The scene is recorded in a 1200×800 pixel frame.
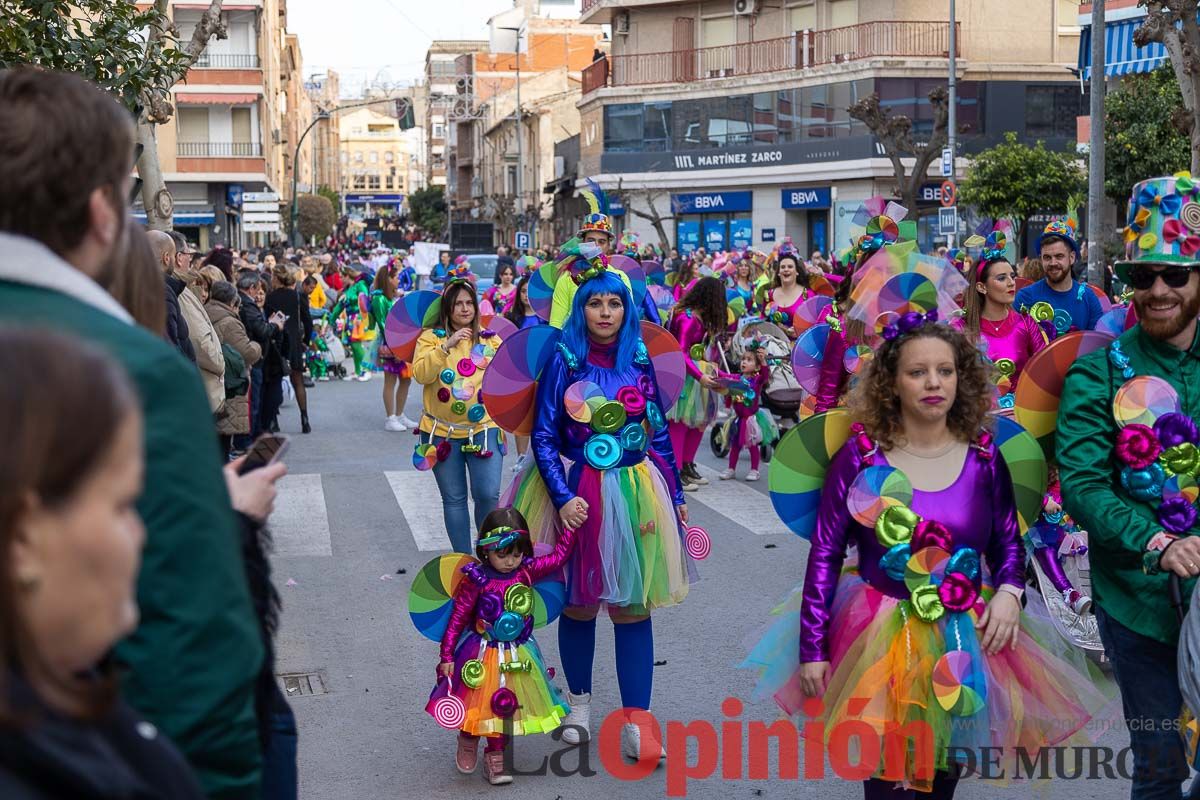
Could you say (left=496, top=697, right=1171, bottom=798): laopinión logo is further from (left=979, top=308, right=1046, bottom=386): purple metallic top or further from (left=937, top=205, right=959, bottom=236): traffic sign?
(left=937, top=205, right=959, bottom=236): traffic sign

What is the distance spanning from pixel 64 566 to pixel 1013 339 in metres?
6.68

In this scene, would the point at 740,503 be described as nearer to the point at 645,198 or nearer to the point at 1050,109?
the point at 1050,109

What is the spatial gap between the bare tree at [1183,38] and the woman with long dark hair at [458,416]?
819 centimetres

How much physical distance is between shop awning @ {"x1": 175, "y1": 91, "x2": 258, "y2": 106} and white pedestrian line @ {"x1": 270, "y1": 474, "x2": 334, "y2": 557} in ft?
132

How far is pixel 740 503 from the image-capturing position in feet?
38.5

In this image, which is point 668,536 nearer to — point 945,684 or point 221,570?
point 945,684

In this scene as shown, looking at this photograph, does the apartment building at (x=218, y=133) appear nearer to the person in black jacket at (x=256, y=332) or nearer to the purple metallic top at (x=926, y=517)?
the person in black jacket at (x=256, y=332)

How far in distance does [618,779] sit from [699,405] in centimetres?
707

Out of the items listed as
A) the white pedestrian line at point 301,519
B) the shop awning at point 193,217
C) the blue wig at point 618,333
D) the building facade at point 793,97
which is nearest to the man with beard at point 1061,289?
the blue wig at point 618,333

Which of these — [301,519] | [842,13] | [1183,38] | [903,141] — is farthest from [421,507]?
[842,13]

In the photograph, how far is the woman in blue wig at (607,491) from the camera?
18.5 feet

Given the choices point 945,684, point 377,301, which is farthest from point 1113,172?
point 945,684

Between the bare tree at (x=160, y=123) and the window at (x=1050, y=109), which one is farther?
the window at (x=1050, y=109)

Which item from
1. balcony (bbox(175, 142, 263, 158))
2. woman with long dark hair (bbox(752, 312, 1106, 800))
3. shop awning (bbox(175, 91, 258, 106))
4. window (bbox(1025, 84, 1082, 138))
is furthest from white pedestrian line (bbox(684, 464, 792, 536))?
shop awning (bbox(175, 91, 258, 106))
